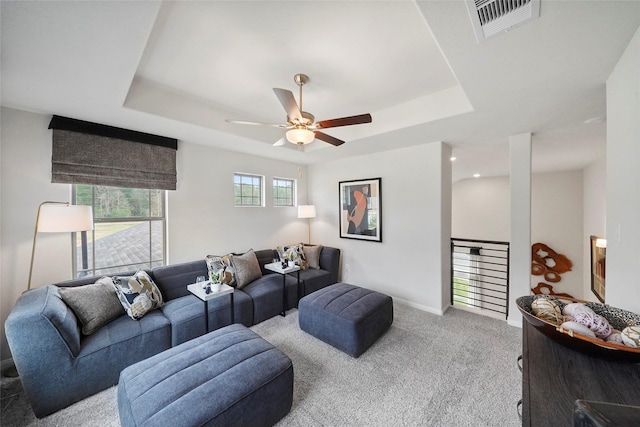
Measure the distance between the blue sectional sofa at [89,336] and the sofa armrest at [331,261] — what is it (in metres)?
1.45

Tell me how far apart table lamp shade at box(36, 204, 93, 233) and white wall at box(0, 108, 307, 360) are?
1.34ft

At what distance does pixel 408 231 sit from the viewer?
139 inches

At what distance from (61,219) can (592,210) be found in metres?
8.12

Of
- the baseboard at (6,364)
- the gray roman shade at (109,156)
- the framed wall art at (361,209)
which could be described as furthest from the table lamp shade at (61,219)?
the framed wall art at (361,209)

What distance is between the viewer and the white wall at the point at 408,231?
3.24 metres

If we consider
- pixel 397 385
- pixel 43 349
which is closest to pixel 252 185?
pixel 43 349

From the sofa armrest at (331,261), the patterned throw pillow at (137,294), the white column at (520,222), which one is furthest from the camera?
the sofa armrest at (331,261)

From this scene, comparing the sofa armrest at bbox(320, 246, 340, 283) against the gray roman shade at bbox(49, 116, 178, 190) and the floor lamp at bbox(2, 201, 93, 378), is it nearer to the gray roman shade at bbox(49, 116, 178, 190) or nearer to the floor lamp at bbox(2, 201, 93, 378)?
the gray roman shade at bbox(49, 116, 178, 190)

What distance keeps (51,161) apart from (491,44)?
3867 millimetres

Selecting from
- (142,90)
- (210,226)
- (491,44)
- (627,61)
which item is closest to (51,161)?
(142,90)

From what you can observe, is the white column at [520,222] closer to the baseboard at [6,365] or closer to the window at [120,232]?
the window at [120,232]

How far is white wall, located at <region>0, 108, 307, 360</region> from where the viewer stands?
2158 mm

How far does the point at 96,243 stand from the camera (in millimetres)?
2682

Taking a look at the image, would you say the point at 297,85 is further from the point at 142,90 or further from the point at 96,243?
the point at 96,243
